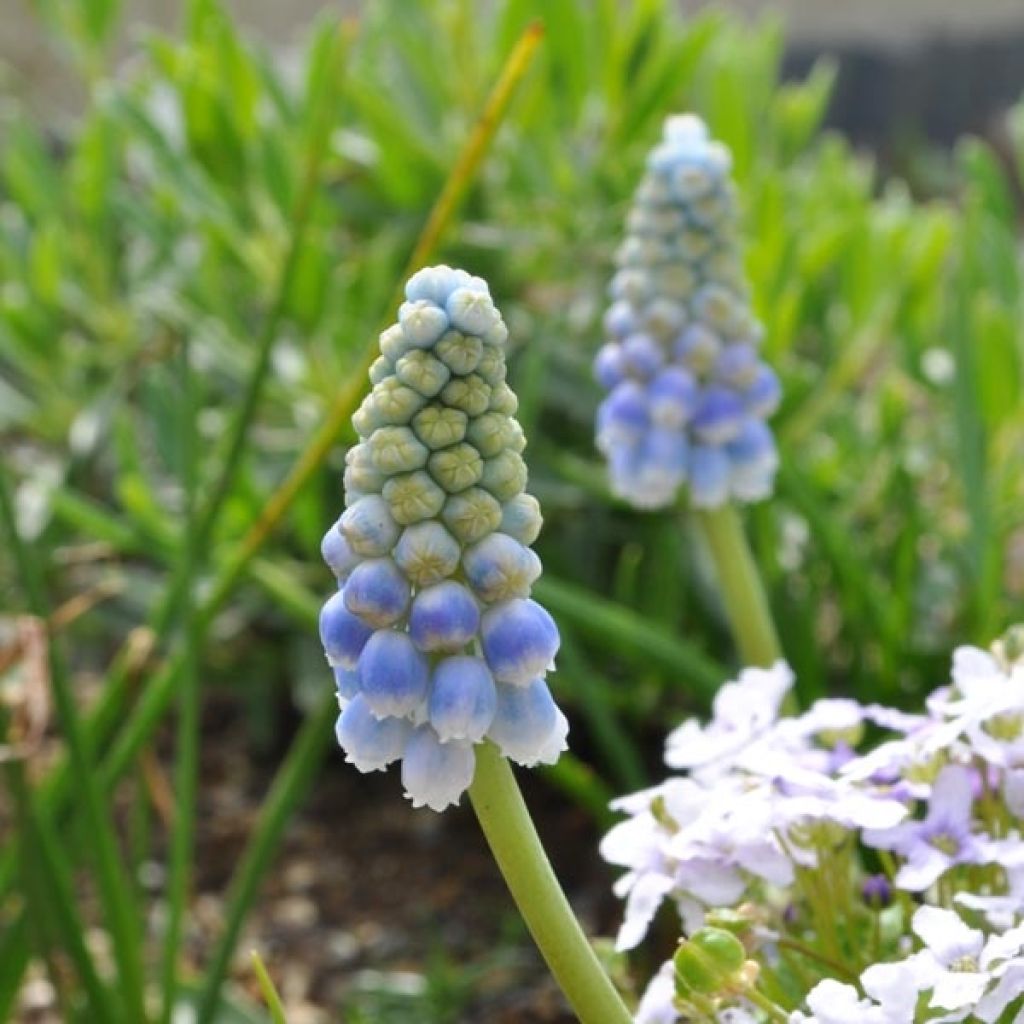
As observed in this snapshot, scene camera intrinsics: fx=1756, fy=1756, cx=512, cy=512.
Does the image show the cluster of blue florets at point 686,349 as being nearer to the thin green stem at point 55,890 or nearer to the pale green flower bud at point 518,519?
the thin green stem at point 55,890

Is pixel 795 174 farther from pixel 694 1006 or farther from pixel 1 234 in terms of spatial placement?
pixel 694 1006

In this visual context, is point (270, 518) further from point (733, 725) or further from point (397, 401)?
point (397, 401)

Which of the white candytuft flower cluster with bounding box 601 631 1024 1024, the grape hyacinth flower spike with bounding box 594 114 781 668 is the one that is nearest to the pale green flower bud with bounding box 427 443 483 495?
the white candytuft flower cluster with bounding box 601 631 1024 1024

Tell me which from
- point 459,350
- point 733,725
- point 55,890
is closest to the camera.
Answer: point 459,350

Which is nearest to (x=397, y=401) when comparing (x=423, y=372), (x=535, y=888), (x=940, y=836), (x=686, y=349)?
(x=423, y=372)

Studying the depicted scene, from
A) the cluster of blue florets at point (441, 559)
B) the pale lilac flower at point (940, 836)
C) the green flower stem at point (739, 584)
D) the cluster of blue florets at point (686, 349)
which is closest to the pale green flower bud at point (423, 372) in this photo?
the cluster of blue florets at point (441, 559)

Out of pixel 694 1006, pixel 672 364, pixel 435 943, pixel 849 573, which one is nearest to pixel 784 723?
pixel 694 1006
